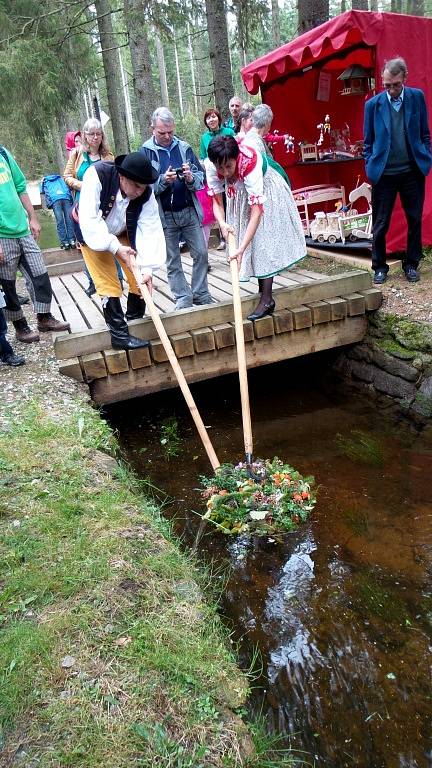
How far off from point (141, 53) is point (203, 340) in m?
7.24

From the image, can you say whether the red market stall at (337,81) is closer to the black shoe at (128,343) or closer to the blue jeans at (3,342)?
the black shoe at (128,343)

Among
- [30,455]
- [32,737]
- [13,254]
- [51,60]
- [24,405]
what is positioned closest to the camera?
[32,737]

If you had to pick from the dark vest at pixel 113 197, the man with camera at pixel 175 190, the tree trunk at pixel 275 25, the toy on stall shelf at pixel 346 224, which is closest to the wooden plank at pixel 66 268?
the man with camera at pixel 175 190

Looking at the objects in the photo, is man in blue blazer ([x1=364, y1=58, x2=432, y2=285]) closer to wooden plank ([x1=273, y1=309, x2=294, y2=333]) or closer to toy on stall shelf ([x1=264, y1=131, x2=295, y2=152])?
wooden plank ([x1=273, y1=309, x2=294, y2=333])

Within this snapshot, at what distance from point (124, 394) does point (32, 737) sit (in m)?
3.33

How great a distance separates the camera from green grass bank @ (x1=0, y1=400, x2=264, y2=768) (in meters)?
1.82

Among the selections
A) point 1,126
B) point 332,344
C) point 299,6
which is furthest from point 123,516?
point 1,126

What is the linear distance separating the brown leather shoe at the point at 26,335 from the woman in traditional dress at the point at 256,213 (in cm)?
197

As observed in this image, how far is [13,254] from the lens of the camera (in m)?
4.71

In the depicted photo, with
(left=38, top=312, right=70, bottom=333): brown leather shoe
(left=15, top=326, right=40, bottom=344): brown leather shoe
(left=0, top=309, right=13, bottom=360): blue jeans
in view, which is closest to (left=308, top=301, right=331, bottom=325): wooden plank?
(left=38, top=312, right=70, bottom=333): brown leather shoe

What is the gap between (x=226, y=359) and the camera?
5.24 meters

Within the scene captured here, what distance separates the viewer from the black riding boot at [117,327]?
173 inches

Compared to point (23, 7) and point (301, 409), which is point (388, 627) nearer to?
point (301, 409)

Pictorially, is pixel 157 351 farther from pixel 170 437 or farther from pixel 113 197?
pixel 113 197
